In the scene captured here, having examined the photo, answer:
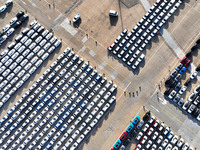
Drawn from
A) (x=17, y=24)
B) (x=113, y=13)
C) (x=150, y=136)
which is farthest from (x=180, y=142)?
(x=17, y=24)

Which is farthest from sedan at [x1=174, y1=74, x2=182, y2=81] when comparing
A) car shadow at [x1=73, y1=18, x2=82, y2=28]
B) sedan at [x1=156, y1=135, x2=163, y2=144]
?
car shadow at [x1=73, y1=18, x2=82, y2=28]

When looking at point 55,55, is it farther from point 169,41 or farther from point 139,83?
point 169,41

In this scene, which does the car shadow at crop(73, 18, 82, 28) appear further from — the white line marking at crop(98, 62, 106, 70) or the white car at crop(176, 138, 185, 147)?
the white car at crop(176, 138, 185, 147)

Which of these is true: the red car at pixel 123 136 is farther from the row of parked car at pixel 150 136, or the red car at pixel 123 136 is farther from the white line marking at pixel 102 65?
the white line marking at pixel 102 65

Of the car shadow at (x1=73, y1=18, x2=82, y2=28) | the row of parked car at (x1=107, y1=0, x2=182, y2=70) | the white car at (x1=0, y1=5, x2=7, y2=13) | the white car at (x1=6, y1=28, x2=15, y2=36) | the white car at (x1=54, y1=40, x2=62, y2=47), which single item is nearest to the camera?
the row of parked car at (x1=107, y1=0, x2=182, y2=70)

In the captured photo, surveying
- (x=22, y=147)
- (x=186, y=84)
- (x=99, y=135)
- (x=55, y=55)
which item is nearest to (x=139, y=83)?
(x=186, y=84)

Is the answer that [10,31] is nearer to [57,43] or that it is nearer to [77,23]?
[57,43]

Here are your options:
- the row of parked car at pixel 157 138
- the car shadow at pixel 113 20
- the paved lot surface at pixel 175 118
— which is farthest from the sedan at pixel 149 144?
the car shadow at pixel 113 20

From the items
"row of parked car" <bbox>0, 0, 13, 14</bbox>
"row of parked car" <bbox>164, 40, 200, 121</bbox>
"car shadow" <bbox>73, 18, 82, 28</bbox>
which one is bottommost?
"row of parked car" <bbox>0, 0, 13, 14</bbox>
